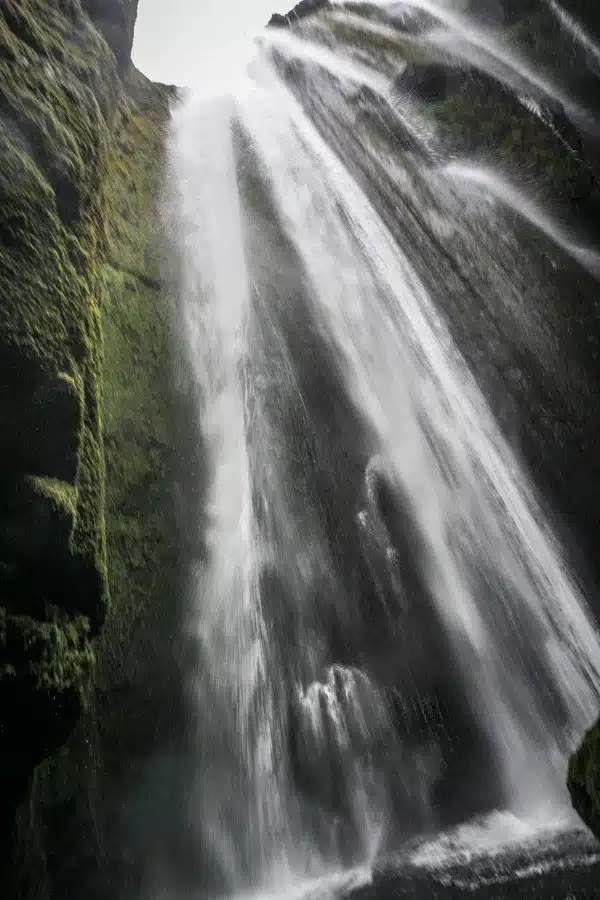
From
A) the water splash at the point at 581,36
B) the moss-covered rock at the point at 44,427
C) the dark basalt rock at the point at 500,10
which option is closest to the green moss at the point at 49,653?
the moss-covered rock at the point at 44,427

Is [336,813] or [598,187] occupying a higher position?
[598,187]

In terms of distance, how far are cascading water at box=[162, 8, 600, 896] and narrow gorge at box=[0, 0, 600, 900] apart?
1.2 inches

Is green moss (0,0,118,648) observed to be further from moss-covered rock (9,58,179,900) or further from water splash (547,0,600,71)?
water splash (547,0,600,71)

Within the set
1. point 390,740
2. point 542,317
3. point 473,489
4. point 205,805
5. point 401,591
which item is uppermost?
point 542,317

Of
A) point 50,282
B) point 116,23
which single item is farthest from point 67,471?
point 116,23

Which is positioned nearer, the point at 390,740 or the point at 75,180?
the point at 75,180

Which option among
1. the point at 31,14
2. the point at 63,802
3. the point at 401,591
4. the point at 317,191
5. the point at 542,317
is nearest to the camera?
the point at 63,802

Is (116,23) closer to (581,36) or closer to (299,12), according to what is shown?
(299,12)

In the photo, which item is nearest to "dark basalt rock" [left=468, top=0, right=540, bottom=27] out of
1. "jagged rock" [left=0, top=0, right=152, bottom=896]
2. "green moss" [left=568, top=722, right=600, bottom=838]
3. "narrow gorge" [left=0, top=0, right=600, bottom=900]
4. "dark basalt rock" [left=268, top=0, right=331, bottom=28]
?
"narrow gorge" [left=0, top=0, right=600, bottom=900]

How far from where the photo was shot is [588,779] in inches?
121

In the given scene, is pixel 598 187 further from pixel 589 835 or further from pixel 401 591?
pixel 589 835

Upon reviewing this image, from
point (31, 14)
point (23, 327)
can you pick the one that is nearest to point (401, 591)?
point (23, 327)

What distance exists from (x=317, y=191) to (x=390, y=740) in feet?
27.2

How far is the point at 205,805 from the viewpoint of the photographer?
17.0 ft
